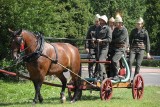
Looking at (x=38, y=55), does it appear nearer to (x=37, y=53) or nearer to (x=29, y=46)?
(x=37, y=53)

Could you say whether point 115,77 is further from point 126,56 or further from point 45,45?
point 45,45

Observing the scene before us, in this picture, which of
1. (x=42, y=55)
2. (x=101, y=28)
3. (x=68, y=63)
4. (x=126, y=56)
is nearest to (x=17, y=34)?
(x=42, y=55)

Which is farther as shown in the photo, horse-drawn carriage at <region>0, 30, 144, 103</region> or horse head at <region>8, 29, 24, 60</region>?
horse-drawn carriage at <region>0, 30, 144, 103</region>

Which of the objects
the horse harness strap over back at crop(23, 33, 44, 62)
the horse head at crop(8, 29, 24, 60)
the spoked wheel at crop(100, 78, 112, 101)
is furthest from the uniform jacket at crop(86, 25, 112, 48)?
the horse head at crop(8, 29, 24, 60)

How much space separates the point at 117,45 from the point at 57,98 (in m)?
2.34

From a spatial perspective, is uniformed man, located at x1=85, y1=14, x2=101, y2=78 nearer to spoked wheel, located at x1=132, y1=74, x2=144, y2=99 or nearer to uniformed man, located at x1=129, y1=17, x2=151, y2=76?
spoked wheel, located at x1=132, y1=74, x2=144, y2=99

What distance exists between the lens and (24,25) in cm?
1711

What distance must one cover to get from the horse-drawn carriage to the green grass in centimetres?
35

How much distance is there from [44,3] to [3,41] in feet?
7.30

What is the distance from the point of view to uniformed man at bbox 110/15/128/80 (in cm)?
1298

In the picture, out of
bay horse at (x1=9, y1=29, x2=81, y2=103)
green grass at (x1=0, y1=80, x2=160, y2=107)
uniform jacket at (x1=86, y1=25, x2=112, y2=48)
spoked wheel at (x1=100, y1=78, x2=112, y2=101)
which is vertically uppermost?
uniform jacket at (x1=86, y1=25, x2=112, y2=48)

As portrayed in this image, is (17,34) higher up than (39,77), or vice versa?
(17,34)

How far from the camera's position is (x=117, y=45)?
13164mm

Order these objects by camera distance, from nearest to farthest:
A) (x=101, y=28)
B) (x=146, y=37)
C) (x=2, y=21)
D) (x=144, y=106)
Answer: (x=144, y=106)
(x=101, y=28)
(x=146, y=37)
(x=2, y=21)
